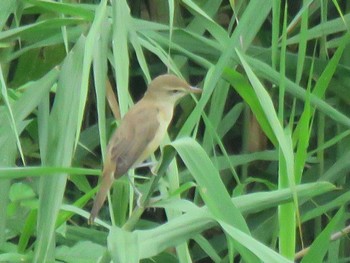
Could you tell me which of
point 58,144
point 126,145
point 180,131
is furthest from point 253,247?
point 126,145

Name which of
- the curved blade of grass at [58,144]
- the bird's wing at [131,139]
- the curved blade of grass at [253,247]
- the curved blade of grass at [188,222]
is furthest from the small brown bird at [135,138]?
the curved blade of grass at [253,247]

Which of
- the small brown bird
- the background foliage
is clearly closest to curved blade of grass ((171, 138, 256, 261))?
the background foliage

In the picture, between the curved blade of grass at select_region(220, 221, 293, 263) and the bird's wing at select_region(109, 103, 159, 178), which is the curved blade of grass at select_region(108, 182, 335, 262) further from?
the bird's wing at select_region(109, 103, 159, 178)

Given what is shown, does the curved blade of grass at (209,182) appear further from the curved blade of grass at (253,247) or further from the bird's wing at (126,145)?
the bird's wing at (126,145)

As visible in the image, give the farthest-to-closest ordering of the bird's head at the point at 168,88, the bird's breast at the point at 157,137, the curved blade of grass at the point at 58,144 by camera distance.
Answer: the bird's head at the point at 168,88, the bird's breast at the point at 157,137, the curved blade of grass at the point at 58,144

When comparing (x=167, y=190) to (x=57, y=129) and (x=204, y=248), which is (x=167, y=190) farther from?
(x=204, y=248)

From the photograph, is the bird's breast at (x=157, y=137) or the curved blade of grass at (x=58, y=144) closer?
the curved blade of grass at (x=58, y=144)

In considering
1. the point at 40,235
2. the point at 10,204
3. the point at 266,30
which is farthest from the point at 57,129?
the point at 266,30
